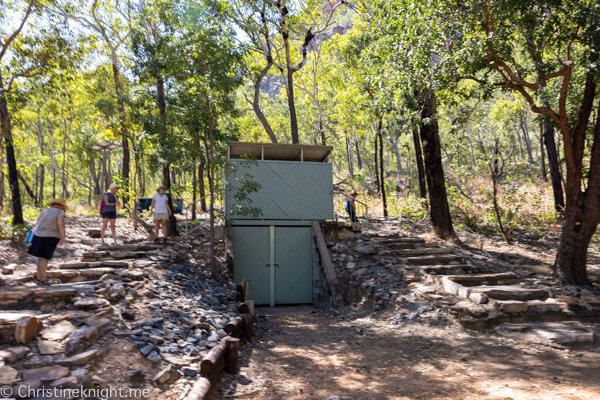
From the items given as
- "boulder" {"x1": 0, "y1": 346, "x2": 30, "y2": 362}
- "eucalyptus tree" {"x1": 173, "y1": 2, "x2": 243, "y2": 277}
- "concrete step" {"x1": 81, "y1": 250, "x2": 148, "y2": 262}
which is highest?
"eucalyptus tree" {"x1": 173, "y1": 2, "x2": 243, "y2": 277}

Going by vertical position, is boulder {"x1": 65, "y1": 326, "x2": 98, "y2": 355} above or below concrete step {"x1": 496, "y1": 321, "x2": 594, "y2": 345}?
above

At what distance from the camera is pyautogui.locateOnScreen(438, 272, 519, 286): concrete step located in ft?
25.7

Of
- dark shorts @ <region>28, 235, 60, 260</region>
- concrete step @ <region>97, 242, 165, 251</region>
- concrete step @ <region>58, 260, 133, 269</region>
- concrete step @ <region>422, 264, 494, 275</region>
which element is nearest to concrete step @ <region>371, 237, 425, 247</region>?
concrete step @ <region>422, 264, 494, 275</region>

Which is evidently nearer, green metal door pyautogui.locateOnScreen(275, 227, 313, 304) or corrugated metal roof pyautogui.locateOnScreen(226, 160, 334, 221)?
green metal door pyautogui.locateOnScreen(275, 227, 313, 304)

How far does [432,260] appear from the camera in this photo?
30.5 feet

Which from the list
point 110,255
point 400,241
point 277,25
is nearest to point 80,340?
point 110,255

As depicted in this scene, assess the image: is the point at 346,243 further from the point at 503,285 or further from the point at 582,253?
the point at 582,253

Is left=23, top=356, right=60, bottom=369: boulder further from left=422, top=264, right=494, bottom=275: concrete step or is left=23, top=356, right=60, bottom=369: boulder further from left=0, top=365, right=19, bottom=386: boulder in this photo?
left=422, top=264, right=494, bottom=275: concrete step

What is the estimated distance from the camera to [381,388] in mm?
4188

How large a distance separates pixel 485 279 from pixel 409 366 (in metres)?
4.05

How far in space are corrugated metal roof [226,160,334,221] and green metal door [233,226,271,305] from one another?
71 cm

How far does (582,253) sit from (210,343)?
7522 mm

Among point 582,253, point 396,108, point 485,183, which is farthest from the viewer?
point 485,183

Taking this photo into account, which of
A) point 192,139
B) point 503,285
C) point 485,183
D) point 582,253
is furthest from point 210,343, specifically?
point 485,183
